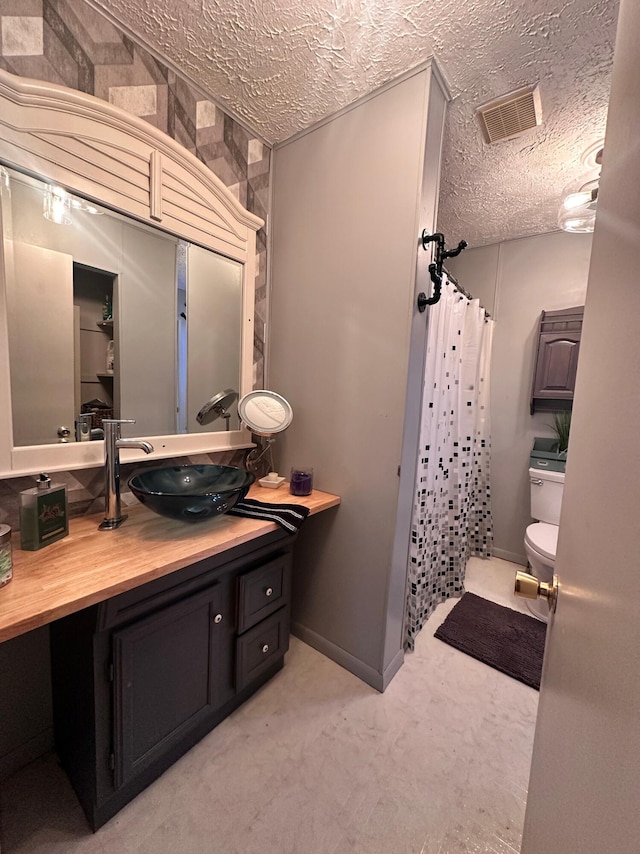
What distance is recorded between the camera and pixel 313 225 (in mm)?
1575

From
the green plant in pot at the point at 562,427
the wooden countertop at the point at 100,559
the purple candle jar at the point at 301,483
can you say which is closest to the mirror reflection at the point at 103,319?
the wooden countertop at the point at 100,559

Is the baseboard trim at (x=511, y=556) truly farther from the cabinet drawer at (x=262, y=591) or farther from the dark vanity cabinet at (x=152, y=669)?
the dark vanity cabinet at (x=152, y=669)

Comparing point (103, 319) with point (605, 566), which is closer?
point (605, 566)

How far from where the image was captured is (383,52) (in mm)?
1214

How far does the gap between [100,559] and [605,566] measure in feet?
3.68

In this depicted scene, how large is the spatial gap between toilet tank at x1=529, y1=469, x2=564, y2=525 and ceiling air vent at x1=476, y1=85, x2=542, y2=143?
194cm

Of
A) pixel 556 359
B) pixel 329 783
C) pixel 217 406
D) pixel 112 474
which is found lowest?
pixel 329 783

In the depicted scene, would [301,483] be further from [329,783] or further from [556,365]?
[556,365]

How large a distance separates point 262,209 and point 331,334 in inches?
31.4

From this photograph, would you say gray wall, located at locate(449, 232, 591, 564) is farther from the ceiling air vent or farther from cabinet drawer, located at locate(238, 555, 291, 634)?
cabinet drawer, located at locate(238, 555, 291, 634)

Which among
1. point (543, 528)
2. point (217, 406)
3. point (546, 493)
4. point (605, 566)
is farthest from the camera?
point (546, 493)

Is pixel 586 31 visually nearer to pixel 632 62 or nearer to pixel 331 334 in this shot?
pixel 632 62

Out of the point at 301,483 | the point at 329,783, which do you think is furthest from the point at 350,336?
the point at 329,783

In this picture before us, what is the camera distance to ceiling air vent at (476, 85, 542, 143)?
135cm
